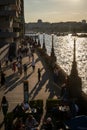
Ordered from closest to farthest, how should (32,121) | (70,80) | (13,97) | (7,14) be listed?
(32,121)
(70,80)
(13,97)
(7,14)

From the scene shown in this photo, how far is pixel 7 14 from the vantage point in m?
74.1

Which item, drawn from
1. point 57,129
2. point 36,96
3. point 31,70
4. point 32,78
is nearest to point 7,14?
point 31,70

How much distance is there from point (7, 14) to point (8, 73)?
3339 cm

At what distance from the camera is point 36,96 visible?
29.2m

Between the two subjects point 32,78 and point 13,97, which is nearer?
point 13,97

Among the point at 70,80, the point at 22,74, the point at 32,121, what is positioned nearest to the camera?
the point at 32,121

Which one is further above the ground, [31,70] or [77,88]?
[77,88]

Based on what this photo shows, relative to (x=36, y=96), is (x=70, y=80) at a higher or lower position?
higher

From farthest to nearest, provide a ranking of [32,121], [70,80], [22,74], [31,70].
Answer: [31,70]
[22,74]
[70,80]
[32,121]

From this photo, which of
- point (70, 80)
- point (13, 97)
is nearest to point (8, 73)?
point (13, 97)

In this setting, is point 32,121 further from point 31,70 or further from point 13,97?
point 31,70

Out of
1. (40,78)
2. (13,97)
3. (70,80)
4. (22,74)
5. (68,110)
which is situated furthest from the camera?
(22,74)

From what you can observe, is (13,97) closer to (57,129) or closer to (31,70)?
(57,129)

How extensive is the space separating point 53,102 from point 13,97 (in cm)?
534
